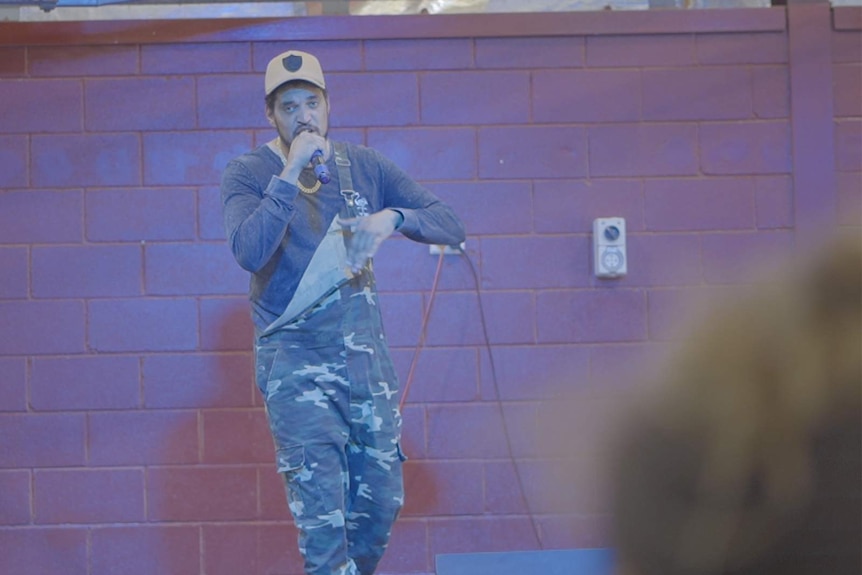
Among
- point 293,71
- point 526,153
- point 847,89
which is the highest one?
point 847,89

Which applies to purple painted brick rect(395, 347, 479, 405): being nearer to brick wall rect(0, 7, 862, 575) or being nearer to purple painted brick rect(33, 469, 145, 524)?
brick wall rect(0, 7, 862, 575)

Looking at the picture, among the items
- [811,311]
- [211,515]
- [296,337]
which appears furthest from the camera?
[211,515]

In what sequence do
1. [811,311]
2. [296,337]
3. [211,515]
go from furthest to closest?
[211,515] → [296,337] → [811,311]

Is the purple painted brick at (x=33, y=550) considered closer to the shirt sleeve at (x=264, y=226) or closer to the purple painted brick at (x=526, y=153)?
the shirt sleeve at (x=264, y=226)

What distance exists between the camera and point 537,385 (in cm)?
448

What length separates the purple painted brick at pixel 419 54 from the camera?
14.6 ft

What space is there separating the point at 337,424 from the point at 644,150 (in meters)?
2.00

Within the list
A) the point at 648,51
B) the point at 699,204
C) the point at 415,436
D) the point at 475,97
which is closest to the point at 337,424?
the point at 415,436

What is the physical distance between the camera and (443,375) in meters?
4.47

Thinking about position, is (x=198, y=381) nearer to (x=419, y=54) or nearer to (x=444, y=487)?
(x=444, y=487)

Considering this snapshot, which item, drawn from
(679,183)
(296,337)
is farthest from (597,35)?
(296,337)

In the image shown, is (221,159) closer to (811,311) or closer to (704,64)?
(704,64)

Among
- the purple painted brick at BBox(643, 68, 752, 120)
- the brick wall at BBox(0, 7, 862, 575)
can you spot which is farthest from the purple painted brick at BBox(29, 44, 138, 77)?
the purple painted brick at BBox(643, 68, 752, 120)

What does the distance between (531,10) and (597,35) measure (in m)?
0.30
